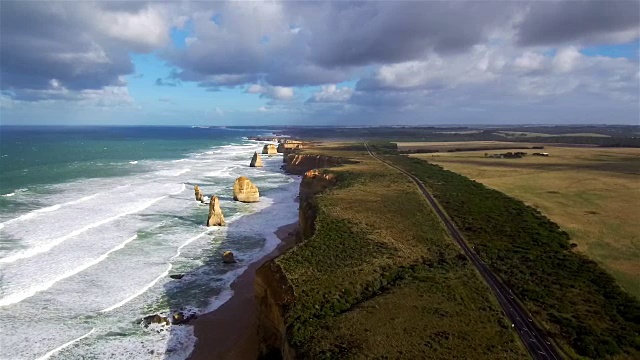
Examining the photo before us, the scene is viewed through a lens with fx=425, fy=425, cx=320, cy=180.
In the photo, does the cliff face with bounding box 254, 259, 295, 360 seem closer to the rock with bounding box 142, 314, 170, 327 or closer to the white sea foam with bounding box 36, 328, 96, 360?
the rock with bounding box 142, 314, 170, 327

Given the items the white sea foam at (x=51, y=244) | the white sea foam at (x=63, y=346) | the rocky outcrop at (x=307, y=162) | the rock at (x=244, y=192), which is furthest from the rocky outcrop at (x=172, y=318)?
the rocky outcrop at (x=307, y=162)

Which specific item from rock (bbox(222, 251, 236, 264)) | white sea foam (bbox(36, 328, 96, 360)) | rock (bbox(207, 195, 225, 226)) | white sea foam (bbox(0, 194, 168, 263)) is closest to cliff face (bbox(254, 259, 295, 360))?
white sea foam (bbox(36, 328, 96, 360))

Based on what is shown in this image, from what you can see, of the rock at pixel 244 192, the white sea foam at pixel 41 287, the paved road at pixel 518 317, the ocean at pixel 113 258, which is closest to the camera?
the paved road at pixel 518 317

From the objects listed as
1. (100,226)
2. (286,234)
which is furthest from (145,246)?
(286,234)

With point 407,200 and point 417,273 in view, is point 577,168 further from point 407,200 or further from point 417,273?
point 417,273

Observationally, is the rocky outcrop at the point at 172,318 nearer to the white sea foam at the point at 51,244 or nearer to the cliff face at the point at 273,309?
the cliff face at the point at 273,309

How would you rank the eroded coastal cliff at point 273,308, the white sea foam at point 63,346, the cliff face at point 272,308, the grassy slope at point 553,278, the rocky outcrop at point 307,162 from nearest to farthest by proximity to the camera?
the grassy slope at point 553,278, the eroded coastal cliff at point 273,308, the cliff face at point 272,308, the white sea foam at point 63,346, the rocky outcrop at point 307,162
